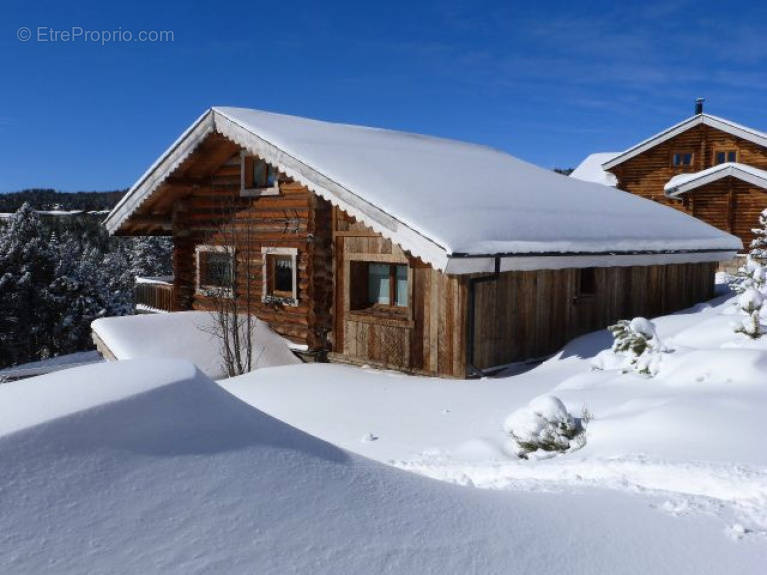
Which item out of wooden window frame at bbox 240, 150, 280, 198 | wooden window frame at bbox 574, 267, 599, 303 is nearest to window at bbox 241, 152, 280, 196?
wooden window frame at bbox 240, 150, 280, 198

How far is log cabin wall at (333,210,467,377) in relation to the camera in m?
9.68

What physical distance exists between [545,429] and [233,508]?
146 inches

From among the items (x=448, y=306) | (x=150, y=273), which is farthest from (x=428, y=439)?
(x=150, y=273)

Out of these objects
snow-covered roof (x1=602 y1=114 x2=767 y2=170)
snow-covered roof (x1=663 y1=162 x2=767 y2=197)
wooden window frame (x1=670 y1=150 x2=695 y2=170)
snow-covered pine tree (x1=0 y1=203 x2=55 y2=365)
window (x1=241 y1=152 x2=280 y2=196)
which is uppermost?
snow-covered roof (x1=602 y1=114 x2=767 y2=170)

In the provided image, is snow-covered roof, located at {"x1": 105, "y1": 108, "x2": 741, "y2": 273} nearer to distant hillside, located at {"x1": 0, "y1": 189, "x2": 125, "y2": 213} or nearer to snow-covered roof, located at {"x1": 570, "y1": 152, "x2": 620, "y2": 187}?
snow-covered roof, located at {"x1": 570, "y1": 152, "x2": 620, "y2": 187}

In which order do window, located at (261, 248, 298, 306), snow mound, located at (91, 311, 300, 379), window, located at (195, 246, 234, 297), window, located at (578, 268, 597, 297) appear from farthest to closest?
window, located at (195, 246, 234, 297) < window, located at (261, 248, 298, 306) < window, located at (578, 268, 597, 297) < snow mound, located at (91, 311, 300, 379)

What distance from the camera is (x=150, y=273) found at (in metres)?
60.2

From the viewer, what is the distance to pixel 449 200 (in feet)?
34.1

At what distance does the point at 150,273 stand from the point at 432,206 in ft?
181

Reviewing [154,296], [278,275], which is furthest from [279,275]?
[154,296]

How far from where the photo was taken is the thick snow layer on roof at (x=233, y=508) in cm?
197

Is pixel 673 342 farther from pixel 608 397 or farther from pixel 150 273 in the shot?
pixel 150 273

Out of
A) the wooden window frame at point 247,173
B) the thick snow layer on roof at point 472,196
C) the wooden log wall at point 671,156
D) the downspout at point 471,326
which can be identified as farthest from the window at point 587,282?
the wooden log wall at point 671,156

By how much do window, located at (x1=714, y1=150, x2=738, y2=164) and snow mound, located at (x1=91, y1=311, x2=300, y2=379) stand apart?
83.4 ft
